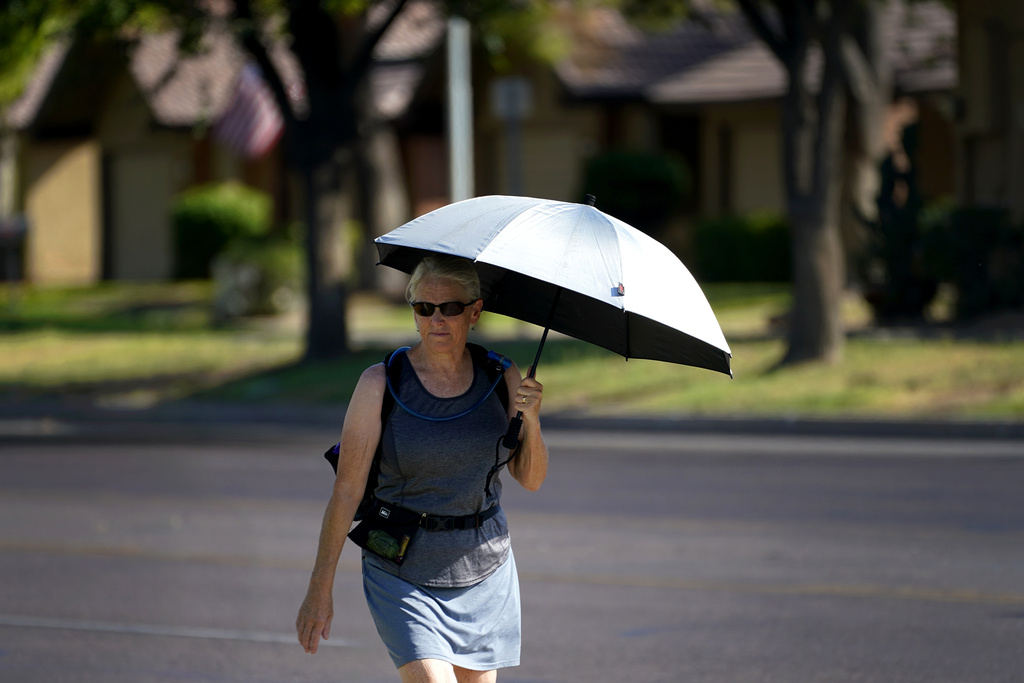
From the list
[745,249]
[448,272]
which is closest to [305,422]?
[448,272]

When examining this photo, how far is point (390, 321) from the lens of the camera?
2373 centimetres

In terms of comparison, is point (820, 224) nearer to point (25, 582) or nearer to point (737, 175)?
point (25, 582)

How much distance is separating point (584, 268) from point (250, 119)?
83.1 feet

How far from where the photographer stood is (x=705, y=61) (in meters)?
29.6

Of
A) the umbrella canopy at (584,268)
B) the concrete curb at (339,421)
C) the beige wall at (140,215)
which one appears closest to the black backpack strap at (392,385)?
the umbrella canopy at (584,268)

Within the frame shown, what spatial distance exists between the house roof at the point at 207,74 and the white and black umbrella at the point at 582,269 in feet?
83.4

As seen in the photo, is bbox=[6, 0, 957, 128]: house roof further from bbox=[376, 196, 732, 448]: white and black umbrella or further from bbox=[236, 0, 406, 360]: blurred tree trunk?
bbox=[376, 196, 732, 448]: white and black umbrella

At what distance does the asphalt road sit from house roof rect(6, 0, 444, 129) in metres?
19.1

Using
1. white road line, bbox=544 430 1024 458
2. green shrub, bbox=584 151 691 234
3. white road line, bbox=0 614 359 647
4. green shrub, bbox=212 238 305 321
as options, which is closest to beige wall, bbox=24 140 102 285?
green shrub, bbox=212 238 305 321

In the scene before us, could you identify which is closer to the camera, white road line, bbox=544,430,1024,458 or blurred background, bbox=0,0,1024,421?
white road line, bbox=544,430,1024,458

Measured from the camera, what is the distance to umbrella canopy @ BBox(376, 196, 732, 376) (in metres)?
3.84

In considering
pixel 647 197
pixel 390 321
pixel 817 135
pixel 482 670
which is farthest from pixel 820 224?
pixel 482 670

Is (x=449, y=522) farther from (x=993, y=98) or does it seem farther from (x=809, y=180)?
(x=993, y=98)

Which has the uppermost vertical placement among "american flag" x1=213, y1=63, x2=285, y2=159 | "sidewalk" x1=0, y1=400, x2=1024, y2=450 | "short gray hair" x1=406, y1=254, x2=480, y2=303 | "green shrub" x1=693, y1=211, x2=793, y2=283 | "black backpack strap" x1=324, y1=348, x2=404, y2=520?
"american flag" x1=213, y1=63, x2=285, y2=159
